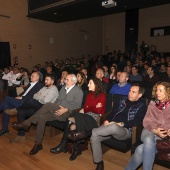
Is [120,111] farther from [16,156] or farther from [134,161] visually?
[16,156]

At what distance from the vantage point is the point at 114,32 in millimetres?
14633

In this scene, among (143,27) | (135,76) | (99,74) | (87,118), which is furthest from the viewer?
(143,27)

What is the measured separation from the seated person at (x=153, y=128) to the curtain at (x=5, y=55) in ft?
28.3

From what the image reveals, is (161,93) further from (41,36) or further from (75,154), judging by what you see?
(41,36)

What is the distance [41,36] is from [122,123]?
9.54 meters

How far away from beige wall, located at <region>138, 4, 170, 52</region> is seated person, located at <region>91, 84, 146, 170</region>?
10.7m

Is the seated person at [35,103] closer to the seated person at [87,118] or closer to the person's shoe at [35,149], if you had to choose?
the person's shoe at [35,149]

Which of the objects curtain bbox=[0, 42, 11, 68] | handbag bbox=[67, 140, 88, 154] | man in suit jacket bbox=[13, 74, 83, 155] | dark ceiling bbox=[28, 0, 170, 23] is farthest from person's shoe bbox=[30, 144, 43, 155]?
curtain bbox=[0, 42, 11, 68]

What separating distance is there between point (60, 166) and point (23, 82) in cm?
429

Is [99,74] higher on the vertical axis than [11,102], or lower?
higher

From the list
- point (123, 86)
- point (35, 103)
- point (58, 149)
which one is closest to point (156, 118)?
point (58, 149)

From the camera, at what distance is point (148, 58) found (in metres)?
10.3

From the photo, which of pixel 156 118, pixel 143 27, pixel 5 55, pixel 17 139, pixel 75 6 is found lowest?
pixel 17 139

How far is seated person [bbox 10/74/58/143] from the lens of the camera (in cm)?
353
